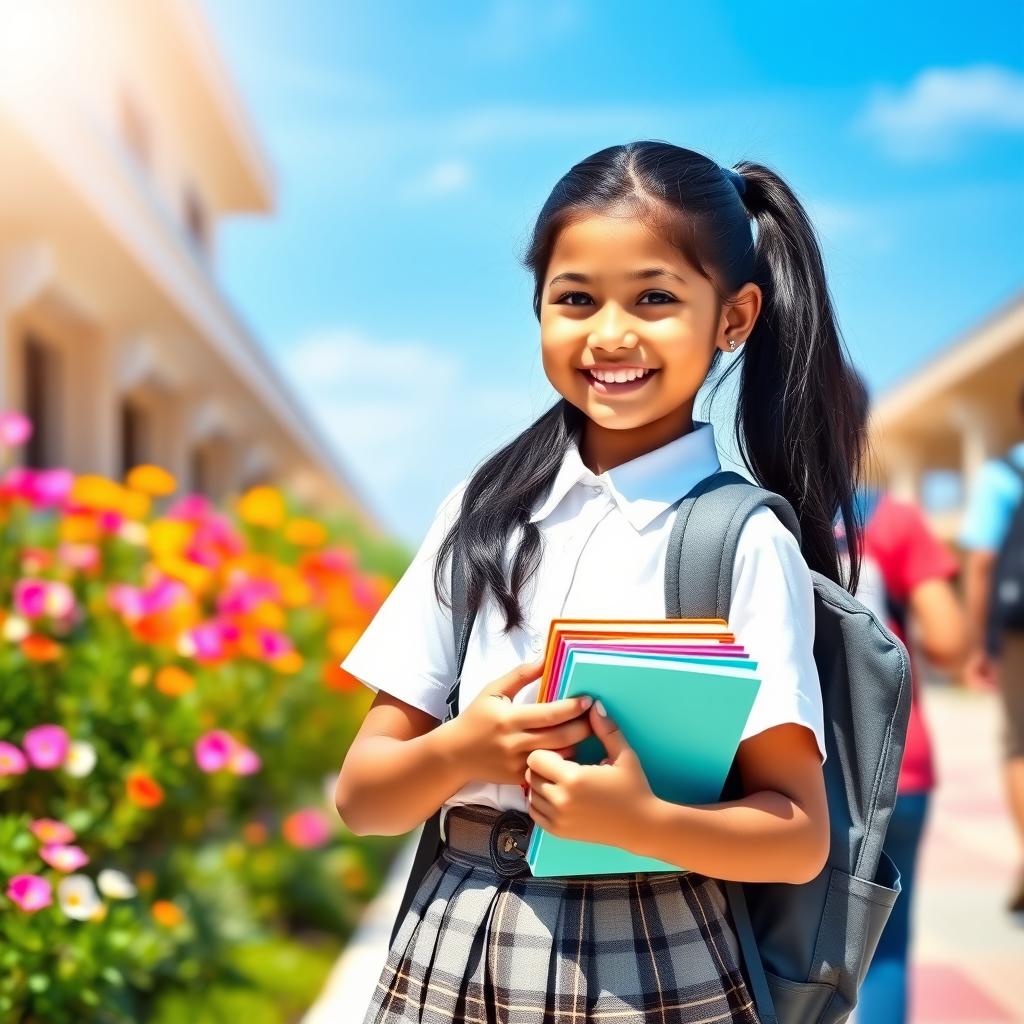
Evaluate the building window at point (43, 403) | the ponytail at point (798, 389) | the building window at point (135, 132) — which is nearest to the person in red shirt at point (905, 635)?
the ponytail at point (798, 389)

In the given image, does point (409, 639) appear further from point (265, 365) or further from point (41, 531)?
point (265, 365)

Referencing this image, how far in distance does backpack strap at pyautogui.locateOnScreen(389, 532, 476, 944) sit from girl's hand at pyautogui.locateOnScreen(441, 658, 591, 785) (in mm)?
126

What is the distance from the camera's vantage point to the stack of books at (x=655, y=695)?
1136mm

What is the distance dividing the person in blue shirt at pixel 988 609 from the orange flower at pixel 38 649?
9.79 feet

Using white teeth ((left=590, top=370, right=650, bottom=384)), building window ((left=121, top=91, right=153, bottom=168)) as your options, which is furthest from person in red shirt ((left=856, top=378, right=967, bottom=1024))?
building window ((left=121, top=91, right=153, bottom=168))

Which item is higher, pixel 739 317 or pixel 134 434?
pixel 134 434

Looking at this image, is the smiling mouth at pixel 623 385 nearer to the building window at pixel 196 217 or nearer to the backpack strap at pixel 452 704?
the backpack strap at pixel 452 704

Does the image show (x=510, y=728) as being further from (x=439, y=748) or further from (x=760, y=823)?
(x=760, y=823)

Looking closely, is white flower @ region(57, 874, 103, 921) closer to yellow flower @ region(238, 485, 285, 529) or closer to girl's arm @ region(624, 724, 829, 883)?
girl's arm @ region(624, 724, 829, 883)

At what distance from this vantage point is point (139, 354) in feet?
35.9

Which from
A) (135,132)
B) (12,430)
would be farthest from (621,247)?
(135,132)

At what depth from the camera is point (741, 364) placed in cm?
153

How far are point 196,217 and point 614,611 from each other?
16848 mm

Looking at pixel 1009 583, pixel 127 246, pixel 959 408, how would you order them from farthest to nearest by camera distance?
pixel 959 408, pixel 127 246, pixel 1009 583
